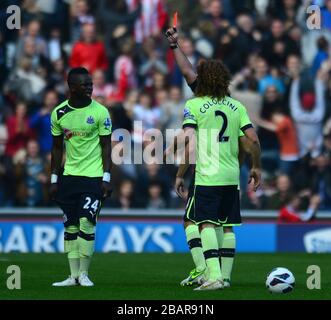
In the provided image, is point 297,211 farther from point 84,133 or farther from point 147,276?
point 84,133

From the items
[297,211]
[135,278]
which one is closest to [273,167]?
[297,211]

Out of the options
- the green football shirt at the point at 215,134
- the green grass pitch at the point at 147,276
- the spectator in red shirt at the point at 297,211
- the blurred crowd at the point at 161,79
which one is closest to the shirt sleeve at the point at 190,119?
the green football shirt at the point at 215,134

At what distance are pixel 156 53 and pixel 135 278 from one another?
916cm

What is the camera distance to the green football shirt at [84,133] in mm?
12414

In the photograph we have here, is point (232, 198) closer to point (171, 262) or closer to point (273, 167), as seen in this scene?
point (171, 262)

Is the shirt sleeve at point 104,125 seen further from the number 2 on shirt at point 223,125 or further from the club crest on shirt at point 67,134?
the number 2 on shirt at point 223,125

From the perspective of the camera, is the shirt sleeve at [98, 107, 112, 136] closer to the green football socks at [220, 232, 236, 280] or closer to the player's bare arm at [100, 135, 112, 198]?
the player's bare arm at [100, 135, 112, 198]

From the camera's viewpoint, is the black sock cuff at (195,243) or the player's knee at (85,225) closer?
the player's knee at (85,225)

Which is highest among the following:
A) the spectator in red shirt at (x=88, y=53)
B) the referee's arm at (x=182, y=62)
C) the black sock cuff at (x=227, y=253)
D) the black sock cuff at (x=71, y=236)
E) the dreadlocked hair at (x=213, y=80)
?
the spectator in red shirt at (x=88, y=53)

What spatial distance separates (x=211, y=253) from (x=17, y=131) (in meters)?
9.95

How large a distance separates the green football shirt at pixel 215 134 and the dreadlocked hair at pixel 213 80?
0.21 ft

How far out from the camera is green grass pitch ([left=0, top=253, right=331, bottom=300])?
11.3m

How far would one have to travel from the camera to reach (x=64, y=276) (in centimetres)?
1386

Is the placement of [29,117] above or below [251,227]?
above
